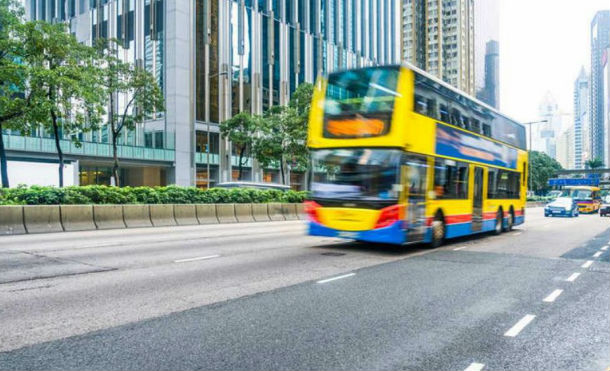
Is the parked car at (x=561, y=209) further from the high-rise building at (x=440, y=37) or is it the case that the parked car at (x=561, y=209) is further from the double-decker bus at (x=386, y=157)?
the high-rise building at (x=440, y=37)

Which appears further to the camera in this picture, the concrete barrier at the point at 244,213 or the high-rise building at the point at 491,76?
the high-rise building at the point at 491,76

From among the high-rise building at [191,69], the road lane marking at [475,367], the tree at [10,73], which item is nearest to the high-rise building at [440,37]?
the high-rise building at [191,69]

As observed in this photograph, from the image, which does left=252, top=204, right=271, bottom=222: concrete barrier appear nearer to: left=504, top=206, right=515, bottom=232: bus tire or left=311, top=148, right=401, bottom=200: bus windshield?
left=504, top=206, right=515, bottom=232: bus tire

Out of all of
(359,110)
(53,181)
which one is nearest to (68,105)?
(53,181)

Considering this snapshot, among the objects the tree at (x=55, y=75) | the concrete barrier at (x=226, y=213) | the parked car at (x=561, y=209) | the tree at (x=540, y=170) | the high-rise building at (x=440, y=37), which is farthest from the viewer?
the high-rise building at (x=440, y=37)

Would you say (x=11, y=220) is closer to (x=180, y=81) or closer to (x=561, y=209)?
(x=561, y=209)

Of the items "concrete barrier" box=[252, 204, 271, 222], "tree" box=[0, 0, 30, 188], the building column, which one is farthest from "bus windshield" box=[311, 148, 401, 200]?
the building column

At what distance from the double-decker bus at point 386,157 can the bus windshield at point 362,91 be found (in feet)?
0.08

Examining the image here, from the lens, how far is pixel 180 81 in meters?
48.1

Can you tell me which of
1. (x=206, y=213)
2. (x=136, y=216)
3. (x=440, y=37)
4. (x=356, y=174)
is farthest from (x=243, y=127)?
(x=440, y=37)

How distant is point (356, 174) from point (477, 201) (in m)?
5.55

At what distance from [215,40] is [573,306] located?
49674 millimetres

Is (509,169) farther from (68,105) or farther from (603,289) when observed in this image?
(68,105)

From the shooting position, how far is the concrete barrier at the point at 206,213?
2191cm
